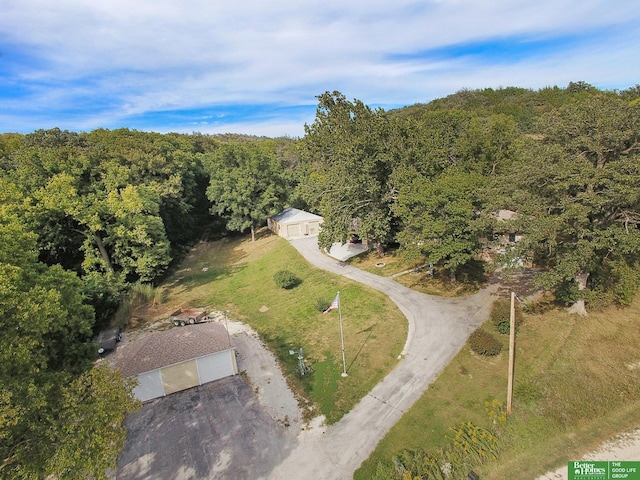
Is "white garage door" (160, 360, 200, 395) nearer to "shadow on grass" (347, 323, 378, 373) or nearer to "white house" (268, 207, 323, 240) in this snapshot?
"shadow on grass" (347, 323, 378, 373)

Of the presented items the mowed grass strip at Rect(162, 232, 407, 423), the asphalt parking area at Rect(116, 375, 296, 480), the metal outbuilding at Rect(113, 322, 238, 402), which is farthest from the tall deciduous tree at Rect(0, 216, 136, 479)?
the mowed grass strip at Rect(162, 232, 407, 423)

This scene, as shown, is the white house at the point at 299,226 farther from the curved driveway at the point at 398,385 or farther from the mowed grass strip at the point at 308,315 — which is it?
the curved driveway at the point at 398,385

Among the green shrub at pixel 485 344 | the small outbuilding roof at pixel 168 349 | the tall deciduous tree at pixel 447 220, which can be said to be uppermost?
the tall deciduous tree at pixel 447 220

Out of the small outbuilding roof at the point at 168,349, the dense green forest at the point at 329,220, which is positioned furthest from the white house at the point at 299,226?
the small outbuilding roof at the point at 168,349

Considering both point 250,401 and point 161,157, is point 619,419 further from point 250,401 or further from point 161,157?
point 161,157

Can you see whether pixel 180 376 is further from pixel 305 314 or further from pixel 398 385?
pixel 398 385

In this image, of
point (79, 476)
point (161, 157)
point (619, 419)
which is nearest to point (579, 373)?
point (619, 419)
